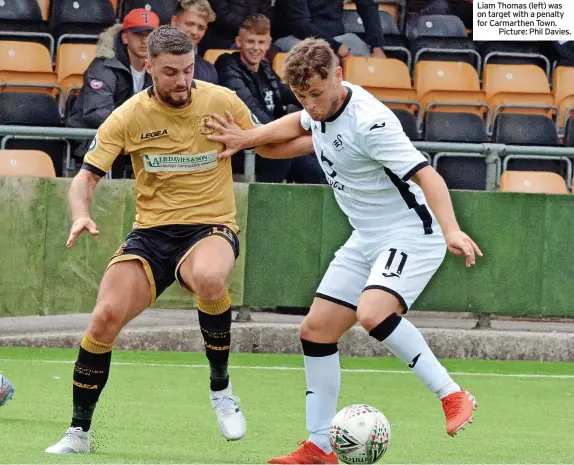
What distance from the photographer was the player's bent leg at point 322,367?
6.69 m

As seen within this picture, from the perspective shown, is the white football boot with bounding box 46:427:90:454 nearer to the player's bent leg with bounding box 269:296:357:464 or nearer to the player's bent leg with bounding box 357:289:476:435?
the player's bent leg with bounding box 269:296:357:464

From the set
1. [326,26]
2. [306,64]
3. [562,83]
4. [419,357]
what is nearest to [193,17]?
[326,26]

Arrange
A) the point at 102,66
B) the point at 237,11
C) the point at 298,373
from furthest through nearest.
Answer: the point at 237,11 < the point at 102,66 < the point at 298,373

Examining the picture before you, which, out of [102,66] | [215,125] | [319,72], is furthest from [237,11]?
[319,72]

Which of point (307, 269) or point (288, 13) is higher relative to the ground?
point (288, 13)

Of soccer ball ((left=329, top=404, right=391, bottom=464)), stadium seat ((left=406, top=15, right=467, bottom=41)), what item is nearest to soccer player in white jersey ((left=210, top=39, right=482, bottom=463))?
soccer ball ((left=329, top=404, right=391, bottom=464))

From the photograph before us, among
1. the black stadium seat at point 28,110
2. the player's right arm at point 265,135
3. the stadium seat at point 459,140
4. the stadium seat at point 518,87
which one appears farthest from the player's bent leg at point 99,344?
the stadium seat at point 518,87

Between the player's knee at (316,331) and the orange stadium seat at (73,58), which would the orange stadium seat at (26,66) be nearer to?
the orange stadium seat at (73,58)

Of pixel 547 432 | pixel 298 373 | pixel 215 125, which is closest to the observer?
pixel 215 125

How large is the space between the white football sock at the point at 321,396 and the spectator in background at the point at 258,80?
17.2ft

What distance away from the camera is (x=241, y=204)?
11.9 metres

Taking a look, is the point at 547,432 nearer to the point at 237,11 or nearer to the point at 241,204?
the point at 241,204

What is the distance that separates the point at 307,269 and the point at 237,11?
345cm

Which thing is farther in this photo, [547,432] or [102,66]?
[102,66]
